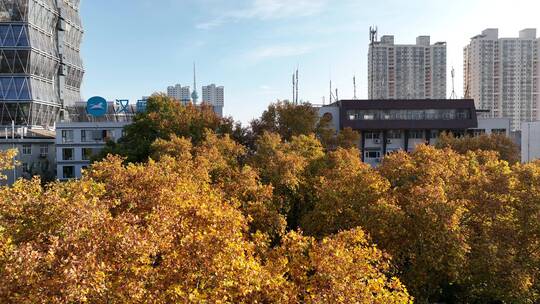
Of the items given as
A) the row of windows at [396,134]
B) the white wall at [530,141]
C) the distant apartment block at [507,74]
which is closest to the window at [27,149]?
the row of windows at [396,134]

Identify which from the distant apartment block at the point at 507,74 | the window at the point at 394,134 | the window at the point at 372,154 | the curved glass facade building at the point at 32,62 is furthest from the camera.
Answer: the distant apartment block at the point at 507,74

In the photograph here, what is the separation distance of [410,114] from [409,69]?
126ft

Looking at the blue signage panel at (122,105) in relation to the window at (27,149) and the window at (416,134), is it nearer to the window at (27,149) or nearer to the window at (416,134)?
the window at (27,149)

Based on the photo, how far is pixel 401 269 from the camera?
18.3 meters

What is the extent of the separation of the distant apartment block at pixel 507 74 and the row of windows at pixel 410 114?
112ft

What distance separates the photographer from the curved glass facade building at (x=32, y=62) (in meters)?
63.8

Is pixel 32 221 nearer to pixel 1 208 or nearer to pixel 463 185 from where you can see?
pixel 1 208

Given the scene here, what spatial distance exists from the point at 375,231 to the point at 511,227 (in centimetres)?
484

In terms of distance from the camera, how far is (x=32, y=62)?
65.3 meters

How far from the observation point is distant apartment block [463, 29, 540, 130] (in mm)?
91188

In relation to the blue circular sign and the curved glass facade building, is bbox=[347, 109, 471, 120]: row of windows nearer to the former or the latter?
the blue circular sign

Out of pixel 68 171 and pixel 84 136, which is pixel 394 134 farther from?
pixel 68 171

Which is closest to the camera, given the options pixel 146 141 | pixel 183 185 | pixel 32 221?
pixel 32 221

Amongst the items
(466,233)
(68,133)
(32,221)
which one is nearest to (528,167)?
(466,233)
